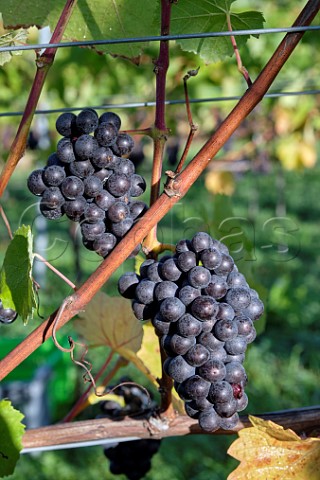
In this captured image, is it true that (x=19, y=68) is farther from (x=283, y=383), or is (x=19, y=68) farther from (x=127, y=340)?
(x=127, y=340)

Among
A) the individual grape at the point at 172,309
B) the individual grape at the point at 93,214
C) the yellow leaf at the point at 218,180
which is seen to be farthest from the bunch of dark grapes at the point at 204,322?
the yellow leaf at the point at 218,180

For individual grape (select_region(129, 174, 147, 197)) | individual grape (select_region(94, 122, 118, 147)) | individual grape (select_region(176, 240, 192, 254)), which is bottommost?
individual grape (select_region(176, 240, 192, 254))

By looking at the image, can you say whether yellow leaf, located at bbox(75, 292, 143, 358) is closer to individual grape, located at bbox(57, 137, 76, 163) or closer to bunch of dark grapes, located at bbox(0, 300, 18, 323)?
bunch of dark grapes, located at bbox(0, 300, 18, 323)

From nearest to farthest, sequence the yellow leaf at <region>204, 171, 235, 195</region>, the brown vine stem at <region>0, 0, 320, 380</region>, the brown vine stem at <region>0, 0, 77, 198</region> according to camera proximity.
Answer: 1. the brown vine stem at <region>0, 0, 320, 380</region>
2. the brown vine stem at <region>0, 0, 77, 198</region>
3. the yellow leaf at <region>204, 171, 235, 195</region>

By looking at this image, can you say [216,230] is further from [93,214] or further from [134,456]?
[134,456]

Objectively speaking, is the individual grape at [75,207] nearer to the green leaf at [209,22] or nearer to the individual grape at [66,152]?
the individual grape at [66,152]

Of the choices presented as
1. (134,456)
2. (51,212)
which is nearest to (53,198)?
(51,212)

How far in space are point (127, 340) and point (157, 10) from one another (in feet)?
1.81

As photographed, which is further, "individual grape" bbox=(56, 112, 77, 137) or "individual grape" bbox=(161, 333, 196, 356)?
"individual grape" bbox=(56, 112, 77, 137)

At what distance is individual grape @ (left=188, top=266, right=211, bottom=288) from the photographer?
797 millimetres

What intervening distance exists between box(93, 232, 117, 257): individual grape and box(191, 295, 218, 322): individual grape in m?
0.15

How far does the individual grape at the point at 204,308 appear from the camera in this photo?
0.79 meters

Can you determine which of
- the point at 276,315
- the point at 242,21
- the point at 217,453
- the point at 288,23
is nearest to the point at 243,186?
the point at 288,23

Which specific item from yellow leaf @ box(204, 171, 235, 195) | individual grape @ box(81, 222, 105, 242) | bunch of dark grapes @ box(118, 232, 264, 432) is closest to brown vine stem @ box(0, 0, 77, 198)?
individual grape @ box(81, 222, 105, 242)
